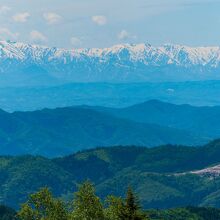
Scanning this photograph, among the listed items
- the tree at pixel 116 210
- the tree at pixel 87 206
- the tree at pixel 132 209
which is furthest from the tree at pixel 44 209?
the tree at pixel 132 209

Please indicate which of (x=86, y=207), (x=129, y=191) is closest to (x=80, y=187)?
(x=86, y=207)

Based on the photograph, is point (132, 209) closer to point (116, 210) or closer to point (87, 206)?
point (116, 210)

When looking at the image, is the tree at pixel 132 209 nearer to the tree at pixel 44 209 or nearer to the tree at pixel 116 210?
the tree at pixel 116 210

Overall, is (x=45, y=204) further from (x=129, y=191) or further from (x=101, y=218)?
(x=129, y=191)

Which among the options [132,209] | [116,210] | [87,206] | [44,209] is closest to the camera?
[132,209]

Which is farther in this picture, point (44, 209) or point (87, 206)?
point (44, 209)

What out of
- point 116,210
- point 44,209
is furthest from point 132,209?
point 44,209

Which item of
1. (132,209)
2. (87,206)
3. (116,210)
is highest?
(87,206)
